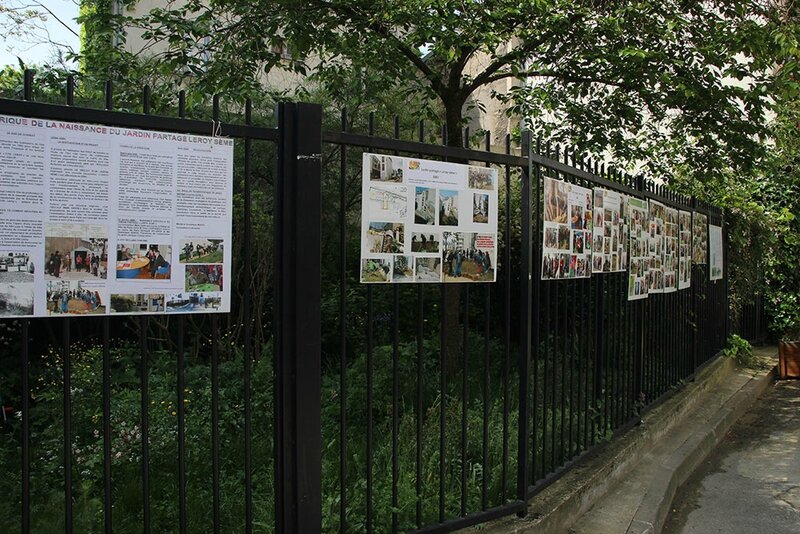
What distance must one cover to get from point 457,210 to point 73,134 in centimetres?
182

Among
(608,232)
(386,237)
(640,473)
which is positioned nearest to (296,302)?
(386,237)

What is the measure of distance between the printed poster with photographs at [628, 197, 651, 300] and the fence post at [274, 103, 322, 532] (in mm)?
3680

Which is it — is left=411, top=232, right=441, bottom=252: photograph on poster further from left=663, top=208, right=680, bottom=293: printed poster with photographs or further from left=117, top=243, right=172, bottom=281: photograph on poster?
left=663, top=208, right=680, bottom=293: printed poster with photographs

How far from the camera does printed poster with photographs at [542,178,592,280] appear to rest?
4.21 meters

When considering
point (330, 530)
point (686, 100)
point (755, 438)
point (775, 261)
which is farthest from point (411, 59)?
point (775, 261)

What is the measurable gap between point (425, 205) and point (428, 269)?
319 millimetres

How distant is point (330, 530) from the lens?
3344 millimetres

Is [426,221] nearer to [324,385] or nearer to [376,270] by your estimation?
[376,270]

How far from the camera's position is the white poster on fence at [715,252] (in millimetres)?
8938

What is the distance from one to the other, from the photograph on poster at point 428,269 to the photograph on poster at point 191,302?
103 centimetres

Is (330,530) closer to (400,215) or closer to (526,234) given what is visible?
(400,215)

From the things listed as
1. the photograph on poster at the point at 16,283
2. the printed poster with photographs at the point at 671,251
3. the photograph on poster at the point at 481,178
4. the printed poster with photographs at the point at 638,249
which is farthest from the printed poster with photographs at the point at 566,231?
the photograph on poster at the point at 16,283

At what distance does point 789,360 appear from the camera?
1083 cm

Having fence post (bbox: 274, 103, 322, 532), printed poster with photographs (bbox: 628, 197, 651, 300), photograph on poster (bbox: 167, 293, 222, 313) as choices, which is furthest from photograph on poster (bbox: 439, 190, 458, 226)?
printed poster with photographs (bbox: 628, 197, 651, 300)
